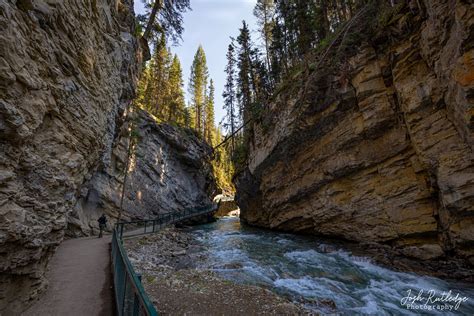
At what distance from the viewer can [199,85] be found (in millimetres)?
52250

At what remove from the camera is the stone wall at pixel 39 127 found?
458cm

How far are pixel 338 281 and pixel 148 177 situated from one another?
890 inches

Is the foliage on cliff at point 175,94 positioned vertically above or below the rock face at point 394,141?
above

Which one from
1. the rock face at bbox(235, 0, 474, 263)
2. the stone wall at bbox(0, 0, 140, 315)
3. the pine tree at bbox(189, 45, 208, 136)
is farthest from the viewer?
the pine tree at bbox(189, 45, 208, 136)

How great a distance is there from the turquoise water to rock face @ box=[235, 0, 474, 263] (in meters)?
2.02

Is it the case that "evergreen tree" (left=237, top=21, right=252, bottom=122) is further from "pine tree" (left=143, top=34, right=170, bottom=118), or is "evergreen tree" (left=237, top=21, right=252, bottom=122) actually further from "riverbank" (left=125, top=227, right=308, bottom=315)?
"riverbank" (left=125, top=227, right=308, bottom=315)

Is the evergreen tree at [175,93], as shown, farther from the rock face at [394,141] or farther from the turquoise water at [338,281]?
the turquoise water at [338,281]

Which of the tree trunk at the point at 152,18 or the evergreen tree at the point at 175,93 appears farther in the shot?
the evergreen tree at the point at 175,93

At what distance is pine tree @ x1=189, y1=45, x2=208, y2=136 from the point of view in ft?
166

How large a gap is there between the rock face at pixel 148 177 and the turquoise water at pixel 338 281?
1094 cm

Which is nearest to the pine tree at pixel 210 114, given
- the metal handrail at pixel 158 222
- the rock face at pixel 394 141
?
the metal handrail at pixel 158 222

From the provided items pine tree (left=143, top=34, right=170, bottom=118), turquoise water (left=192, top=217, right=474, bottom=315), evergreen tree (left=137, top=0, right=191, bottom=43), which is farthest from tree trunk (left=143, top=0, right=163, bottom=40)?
turquoise water (left=192, top=217, right=474, bottom=315)

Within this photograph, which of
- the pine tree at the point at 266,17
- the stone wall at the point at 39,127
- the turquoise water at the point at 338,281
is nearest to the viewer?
the stone wall at the point at 39,127

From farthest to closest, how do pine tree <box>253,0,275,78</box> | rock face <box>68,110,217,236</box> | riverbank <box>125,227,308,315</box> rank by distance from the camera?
1. pine tree <box>253,0,275,78</box>
2. rock face <box>68,110,217,236</box>
3. riverbank <box>125,227,308,315</box>
